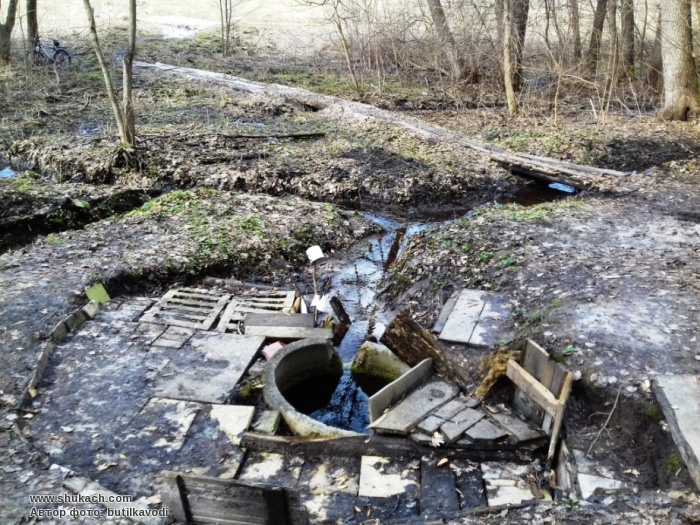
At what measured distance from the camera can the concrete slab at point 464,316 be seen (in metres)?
5.73

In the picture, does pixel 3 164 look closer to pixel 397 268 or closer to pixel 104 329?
pixel 104 329

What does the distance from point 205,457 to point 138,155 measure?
7963 mm

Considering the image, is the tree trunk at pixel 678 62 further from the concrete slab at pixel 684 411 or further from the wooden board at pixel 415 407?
the wooden board at pixel 415 407

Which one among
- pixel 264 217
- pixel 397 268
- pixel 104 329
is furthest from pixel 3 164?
pixel 397 268

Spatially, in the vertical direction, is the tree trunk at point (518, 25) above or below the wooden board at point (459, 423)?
above

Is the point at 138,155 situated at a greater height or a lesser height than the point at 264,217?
greater

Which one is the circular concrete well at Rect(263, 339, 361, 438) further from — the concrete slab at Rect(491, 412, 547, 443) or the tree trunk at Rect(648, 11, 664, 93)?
the tree trunk at Rect(648, 11, 664, 93)

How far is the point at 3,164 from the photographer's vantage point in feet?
39.8

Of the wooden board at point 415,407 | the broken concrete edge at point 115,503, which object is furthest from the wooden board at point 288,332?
the broken concrete edge at point 115,503

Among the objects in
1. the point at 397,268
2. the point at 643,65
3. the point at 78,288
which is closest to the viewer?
the point at 78,288

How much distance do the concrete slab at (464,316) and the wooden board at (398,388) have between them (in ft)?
1.64

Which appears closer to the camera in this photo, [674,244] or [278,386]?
[278,386]

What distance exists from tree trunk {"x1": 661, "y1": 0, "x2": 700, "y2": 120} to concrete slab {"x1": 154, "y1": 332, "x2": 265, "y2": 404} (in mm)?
12238

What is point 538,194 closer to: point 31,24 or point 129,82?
point 129,82
